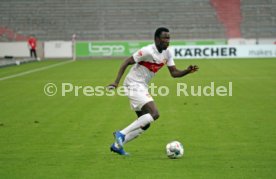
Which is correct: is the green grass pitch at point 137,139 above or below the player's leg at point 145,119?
below

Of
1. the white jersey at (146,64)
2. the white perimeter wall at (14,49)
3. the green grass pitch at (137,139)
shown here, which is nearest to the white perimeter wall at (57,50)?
the white perimeter wall at (14,49)

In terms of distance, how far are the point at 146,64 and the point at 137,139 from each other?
212 cm

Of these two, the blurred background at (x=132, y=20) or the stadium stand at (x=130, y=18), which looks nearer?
the blurred background at (x=132, y=20)

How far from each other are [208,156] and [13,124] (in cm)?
581

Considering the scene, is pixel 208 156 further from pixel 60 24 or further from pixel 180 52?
pixel 60 24

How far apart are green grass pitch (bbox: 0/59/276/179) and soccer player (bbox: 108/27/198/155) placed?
36cm

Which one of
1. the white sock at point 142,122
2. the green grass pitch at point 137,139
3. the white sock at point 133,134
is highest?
the white sock at point 142,122

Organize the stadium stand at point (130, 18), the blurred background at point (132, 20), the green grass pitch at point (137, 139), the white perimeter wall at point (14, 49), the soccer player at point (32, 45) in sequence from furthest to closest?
1. the stadium stand at point (130, 18)
2. the blurred background at point (132, 20)
3. the white perimeter wall at point (14, 49)
4. the soccer player at point (32, 45)
5. the green grass pitch at point (137, 139)

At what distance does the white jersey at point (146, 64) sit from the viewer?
9.91m

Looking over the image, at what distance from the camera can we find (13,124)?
46.1ft

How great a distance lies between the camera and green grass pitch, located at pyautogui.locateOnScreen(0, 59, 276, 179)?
345 inches

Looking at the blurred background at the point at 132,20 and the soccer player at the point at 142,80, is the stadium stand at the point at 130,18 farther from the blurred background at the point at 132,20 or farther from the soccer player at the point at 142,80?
the soccer player at the point at 142,80

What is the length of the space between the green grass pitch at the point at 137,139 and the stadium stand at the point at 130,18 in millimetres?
31049

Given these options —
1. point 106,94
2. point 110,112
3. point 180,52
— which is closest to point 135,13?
point 180,52
